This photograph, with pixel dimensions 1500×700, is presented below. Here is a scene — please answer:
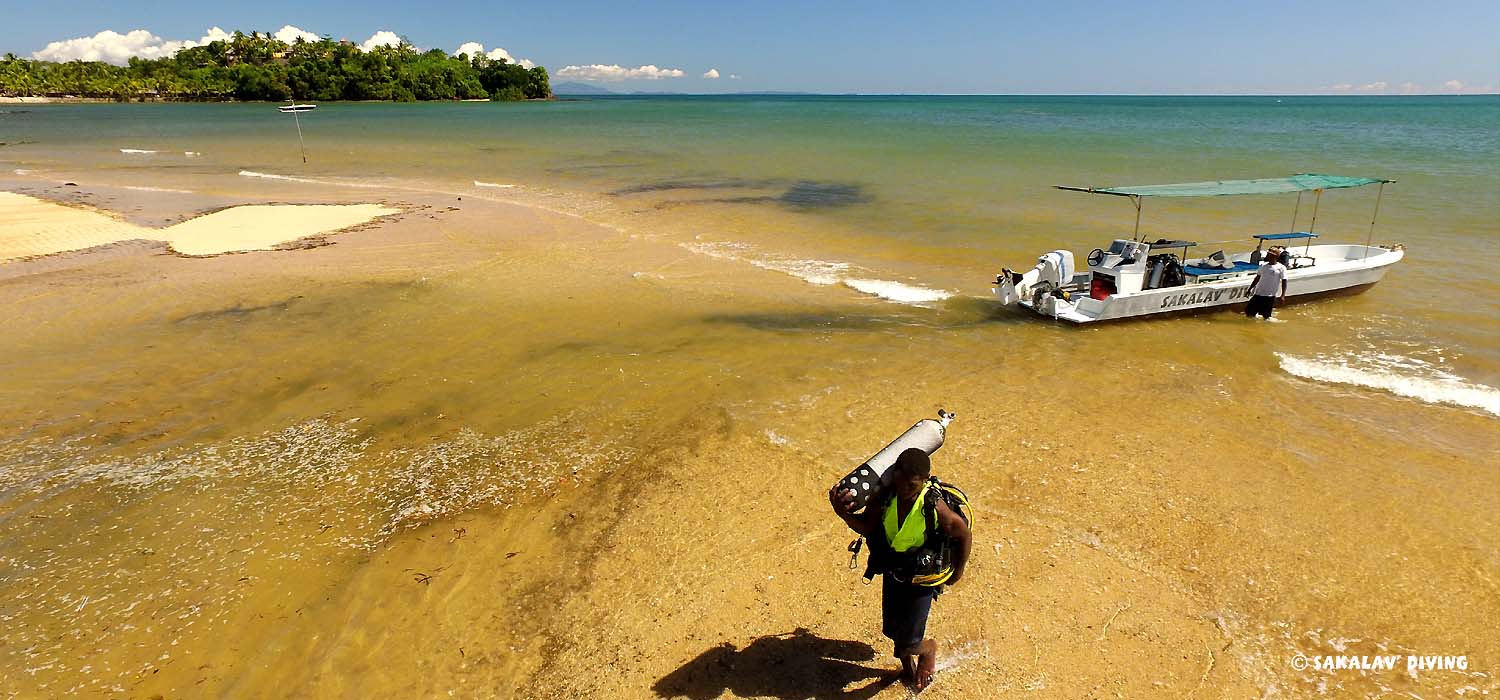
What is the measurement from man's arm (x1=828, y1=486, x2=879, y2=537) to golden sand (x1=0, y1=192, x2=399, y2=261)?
16226 millimetres

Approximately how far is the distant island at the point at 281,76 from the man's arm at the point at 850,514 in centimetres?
14876

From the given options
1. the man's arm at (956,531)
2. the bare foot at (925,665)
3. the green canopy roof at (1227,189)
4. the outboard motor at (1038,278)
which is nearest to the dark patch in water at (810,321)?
the outboard motor at (1038,278)

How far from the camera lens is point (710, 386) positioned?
865 centimetres

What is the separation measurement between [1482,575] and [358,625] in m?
8.35

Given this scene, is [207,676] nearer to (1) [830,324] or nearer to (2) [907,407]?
(2) [907,407]

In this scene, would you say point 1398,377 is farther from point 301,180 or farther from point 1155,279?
point 301,180

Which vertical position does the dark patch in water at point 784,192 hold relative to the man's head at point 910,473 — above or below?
below

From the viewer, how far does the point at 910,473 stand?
131 inches

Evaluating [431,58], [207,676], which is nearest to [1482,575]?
[207,676]

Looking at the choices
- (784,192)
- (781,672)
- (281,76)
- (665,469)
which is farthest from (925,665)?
(281,76)

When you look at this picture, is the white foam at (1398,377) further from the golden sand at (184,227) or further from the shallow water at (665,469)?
the golden sand at (184,227)

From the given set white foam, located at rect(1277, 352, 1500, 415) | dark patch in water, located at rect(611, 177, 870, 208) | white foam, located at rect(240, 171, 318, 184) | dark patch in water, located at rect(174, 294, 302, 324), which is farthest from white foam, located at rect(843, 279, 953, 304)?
white foam, located at rect(240, 171, 318, 184)

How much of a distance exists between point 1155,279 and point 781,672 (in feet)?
35.1

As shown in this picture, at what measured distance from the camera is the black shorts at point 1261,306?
11.8 m
